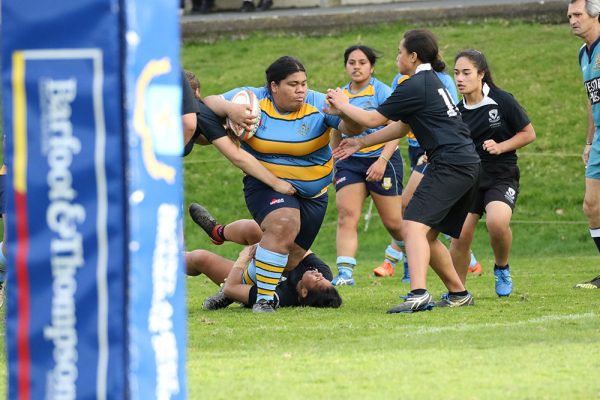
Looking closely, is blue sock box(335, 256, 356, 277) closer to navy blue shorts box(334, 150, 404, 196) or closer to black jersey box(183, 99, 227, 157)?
navy blue shorts box(334, 150, 404, 196)

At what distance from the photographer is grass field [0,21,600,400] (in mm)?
5941

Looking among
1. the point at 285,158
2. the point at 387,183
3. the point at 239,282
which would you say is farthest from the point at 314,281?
the point at 387,183

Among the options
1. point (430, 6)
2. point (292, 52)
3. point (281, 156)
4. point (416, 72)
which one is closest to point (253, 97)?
point (281, 156)

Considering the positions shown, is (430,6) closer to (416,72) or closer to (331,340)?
(416,72)

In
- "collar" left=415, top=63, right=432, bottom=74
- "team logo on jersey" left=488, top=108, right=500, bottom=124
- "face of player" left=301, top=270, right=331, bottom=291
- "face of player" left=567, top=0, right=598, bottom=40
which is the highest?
"face of player" left=567, top=0, right=598, bottom=40

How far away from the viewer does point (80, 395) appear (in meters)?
3.91

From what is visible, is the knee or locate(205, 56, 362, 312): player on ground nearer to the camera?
locate(205, 56, 362, 312): player on ground

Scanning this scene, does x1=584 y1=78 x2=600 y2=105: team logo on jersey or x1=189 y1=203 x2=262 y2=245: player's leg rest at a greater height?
x1=584 y1=78 x2=600 y2=105: team logo on jersey

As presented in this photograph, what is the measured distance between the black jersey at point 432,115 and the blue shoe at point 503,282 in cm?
133

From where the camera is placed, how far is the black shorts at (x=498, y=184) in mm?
10250

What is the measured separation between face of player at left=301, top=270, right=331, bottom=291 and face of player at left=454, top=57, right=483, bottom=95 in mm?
1872

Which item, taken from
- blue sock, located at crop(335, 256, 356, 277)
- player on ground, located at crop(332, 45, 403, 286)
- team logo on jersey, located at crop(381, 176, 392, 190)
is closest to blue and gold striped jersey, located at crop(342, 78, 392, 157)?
player on ground, located at crop(332, 45, 403, 286)

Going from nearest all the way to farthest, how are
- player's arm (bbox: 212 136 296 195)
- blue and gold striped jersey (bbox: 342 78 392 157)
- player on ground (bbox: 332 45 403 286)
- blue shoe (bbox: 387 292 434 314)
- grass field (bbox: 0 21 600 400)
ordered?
grass field (bbox: 0 21 600 400), blue shoe (bbox: 387 292 434 314), player's arm (bbox: 212 136 296 195), player on ground (bbox: 332 45 403 286), blue and gold striped jersey (bbox: 342 78 392 157)

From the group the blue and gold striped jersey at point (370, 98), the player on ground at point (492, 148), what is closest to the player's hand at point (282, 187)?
the player on ground at point (492, 148)
